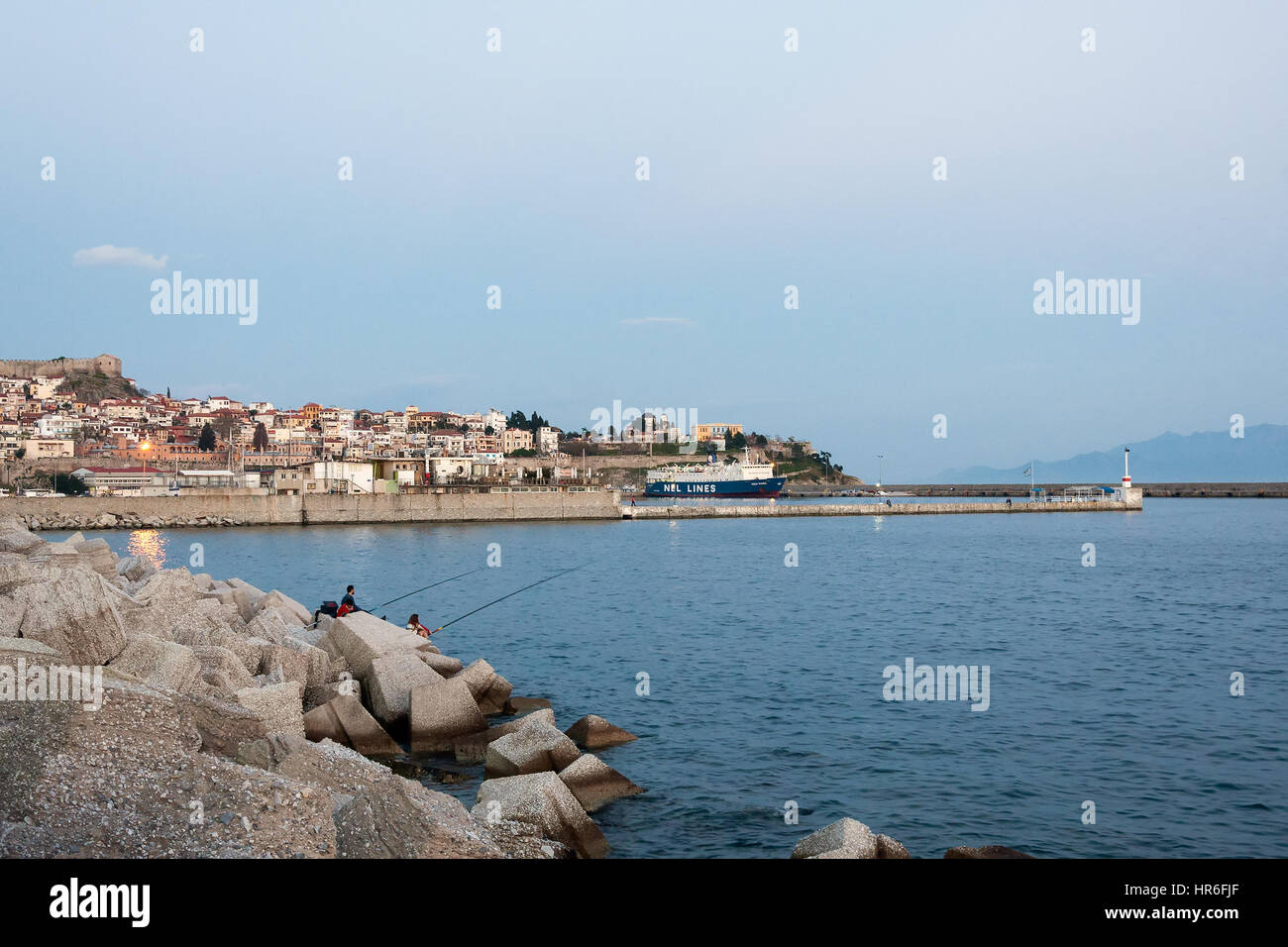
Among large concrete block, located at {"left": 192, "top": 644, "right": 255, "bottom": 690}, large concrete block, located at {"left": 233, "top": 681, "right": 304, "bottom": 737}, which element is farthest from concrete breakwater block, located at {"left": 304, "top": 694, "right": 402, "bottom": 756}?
large concrete block, located at {"left": 233, "top": 681, "right": 304, "bottom": 737}

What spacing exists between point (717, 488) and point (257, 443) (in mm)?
60912

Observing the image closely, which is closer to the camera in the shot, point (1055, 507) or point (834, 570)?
point (834, 570)

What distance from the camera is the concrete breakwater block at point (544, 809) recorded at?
23.1 feet

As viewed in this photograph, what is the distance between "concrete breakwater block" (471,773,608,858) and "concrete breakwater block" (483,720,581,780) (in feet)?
4.19

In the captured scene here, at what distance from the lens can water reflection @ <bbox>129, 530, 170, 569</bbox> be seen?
34.3m

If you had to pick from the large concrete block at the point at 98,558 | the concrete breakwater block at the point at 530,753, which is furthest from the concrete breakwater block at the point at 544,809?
the large concrete block at the point at 98,558

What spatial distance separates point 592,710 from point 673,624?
27.3 ft

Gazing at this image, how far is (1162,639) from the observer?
18.7 metres

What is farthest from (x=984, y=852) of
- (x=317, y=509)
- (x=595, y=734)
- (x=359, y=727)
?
(x=317, y=509)

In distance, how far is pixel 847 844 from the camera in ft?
19.8

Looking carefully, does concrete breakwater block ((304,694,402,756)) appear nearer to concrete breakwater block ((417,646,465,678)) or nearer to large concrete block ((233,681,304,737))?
large concrete block ((233,681,304,737))
